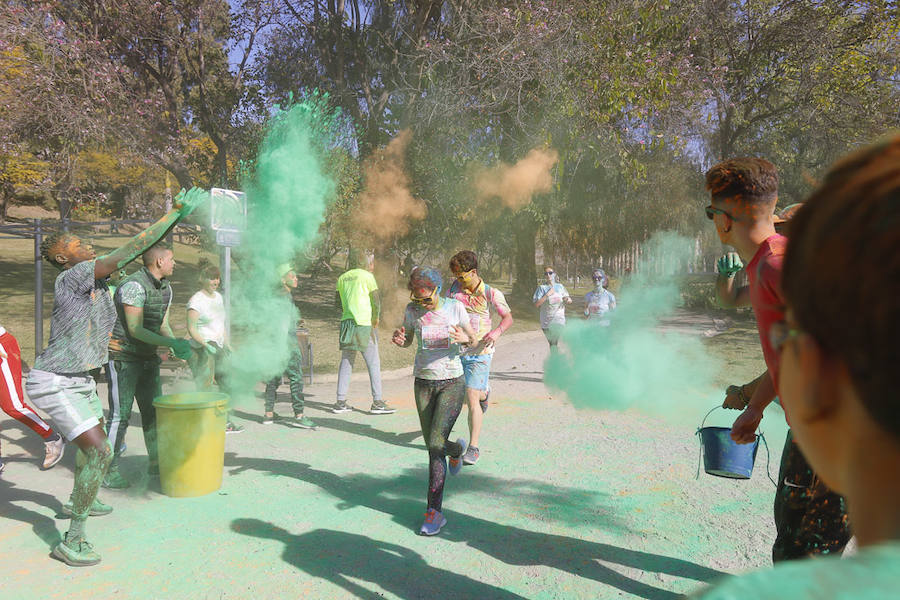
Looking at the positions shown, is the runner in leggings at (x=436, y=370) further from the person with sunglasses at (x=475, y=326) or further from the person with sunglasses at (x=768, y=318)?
the person with sunglasses at (x=768, y=318)

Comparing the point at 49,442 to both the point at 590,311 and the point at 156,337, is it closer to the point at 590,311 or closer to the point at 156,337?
the point at 156,337

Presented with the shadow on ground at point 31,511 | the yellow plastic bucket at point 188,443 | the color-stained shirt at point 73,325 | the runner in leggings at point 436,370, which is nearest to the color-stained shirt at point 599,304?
the runner in leggings at point 436,370

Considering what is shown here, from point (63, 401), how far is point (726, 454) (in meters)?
4.12

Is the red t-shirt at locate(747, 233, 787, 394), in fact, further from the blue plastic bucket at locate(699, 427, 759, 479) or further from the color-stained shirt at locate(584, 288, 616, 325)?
the color-stained shirt at locate(584, 288, 616, 325)

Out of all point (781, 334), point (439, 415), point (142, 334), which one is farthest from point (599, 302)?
point (781, 334)

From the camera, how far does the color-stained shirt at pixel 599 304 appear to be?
34.0 ft

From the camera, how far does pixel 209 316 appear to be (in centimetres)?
687

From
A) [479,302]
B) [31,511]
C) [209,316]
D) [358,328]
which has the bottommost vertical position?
Answer: [31,511]

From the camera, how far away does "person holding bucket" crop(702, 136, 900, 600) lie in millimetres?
526

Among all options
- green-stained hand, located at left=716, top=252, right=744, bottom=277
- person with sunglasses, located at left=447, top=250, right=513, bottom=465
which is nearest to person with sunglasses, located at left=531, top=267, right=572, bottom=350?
person with sunglasses, located at left=447, top=250, right=513, bottom=465

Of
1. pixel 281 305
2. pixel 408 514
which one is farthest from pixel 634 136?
pixel 408 514

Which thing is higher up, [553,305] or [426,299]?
[426,299]

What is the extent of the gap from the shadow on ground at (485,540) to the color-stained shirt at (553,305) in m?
4.69

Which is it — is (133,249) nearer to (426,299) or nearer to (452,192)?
(426,299)
